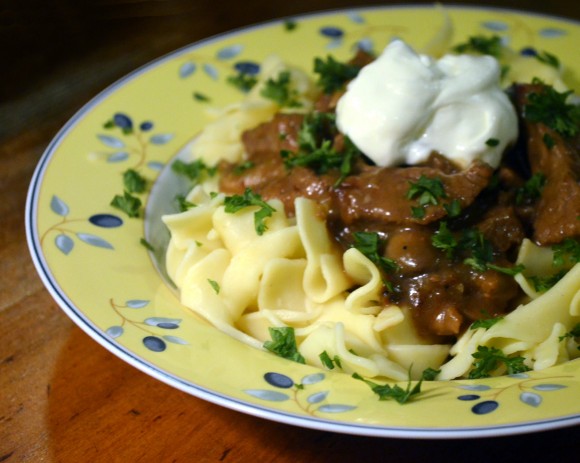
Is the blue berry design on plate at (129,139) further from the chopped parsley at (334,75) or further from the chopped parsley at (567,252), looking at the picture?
the chopped parsley at (567,252)

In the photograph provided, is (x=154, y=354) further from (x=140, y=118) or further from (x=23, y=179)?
(x=23, y=179)

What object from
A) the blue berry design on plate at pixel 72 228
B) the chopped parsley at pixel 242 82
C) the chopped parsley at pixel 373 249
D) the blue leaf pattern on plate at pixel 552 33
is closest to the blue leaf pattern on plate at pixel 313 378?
the chopped parsley at pixel 373 249

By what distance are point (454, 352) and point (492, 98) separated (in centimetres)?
153

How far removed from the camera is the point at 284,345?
13.1 feet

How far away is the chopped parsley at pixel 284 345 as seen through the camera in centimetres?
398

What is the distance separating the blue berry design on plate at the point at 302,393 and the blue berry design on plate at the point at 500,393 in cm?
51

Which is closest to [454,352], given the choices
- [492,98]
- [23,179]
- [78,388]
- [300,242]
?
[300,242]

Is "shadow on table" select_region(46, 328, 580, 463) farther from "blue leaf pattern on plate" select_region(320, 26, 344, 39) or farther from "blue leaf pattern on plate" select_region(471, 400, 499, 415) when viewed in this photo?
Answer: "blue leaf pattern on plate" select_region(320, 26, 344, 39)

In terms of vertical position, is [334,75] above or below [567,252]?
above

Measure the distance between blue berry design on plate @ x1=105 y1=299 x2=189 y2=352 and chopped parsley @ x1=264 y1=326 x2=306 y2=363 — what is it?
458mm

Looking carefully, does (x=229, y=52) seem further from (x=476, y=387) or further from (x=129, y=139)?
(x=476, y=387)

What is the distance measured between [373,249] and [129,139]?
2089 mm

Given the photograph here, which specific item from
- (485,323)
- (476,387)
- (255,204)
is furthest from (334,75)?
(476,387)

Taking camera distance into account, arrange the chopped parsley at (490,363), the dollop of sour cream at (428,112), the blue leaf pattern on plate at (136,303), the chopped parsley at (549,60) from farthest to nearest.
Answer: the chopped parsley at (549,60) < the dollop of sour cream at (428,112) < the blue leaf pattern on plate at (136,303) < the chopped parsley at (490,363)
